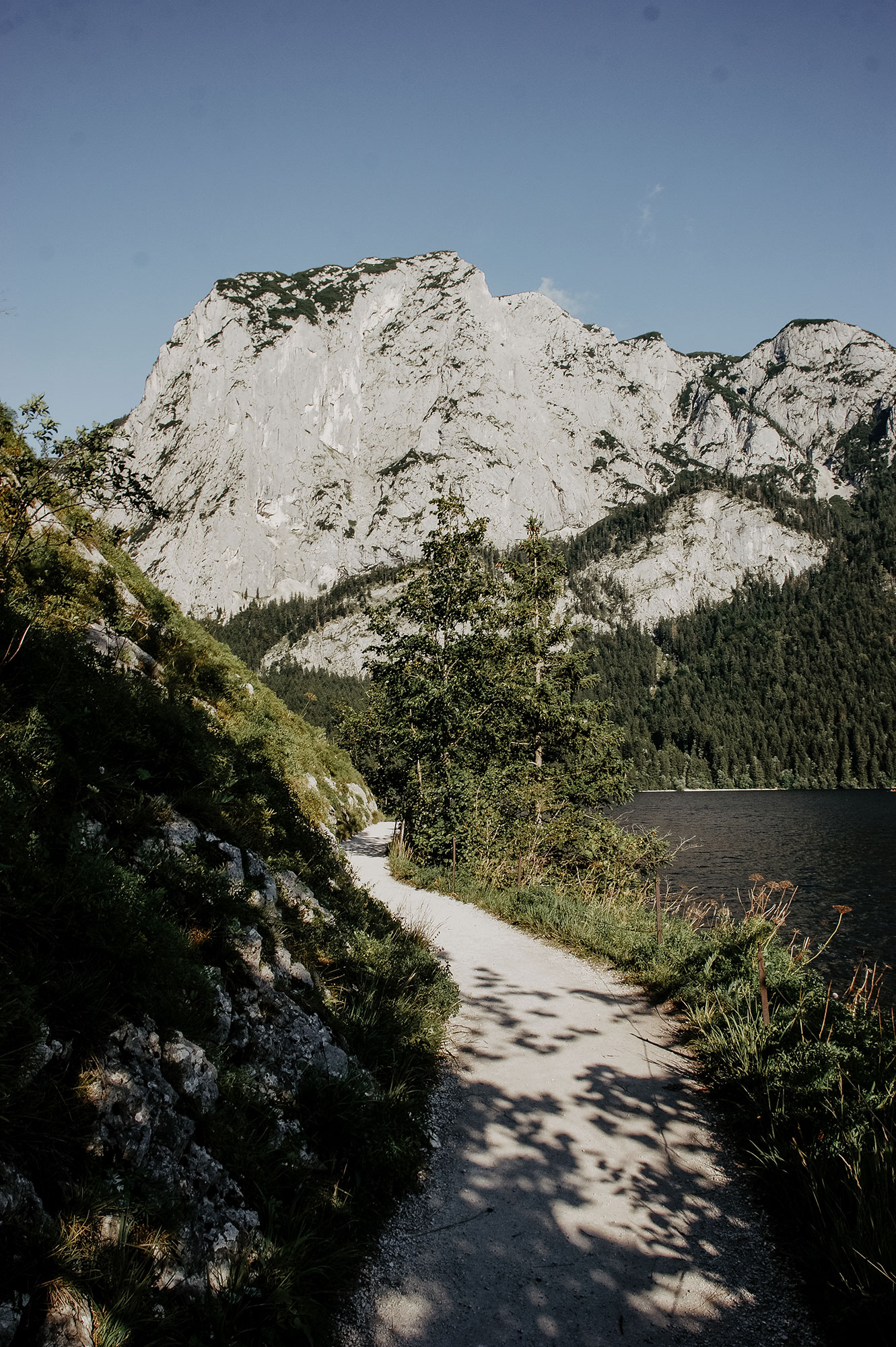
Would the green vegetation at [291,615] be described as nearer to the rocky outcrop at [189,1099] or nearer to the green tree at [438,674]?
the green tree at [438,674]

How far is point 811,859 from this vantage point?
131 ft

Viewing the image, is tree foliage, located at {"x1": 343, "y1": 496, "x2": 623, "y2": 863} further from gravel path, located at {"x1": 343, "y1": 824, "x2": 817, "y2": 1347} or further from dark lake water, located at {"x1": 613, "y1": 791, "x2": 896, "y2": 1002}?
gravel path, located at {"x1": 343, "y1": 824, "x2": 817, "y2": 1347}

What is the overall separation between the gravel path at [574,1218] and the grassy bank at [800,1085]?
0.26 m

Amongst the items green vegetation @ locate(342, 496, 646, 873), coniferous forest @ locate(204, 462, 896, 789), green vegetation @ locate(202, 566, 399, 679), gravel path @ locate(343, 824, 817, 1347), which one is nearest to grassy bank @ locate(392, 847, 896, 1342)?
gravel path @ locate(343, 824, 817, 1347)

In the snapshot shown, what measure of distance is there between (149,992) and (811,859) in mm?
45398

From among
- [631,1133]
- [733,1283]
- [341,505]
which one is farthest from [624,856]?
[341,505]

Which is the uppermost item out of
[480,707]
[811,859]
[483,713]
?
[480,707]

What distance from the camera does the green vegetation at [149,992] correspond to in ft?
8.43

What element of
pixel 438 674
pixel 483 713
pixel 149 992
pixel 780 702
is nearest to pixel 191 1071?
pixel 149 992

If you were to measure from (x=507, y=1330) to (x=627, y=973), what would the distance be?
594 cm

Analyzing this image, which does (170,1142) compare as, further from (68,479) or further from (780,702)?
(780,702)

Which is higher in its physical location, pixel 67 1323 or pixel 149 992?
pixel 149 992

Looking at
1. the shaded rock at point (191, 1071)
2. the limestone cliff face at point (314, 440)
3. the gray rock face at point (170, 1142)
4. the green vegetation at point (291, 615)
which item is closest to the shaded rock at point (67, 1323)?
the gray rock face at point (170, 1142)

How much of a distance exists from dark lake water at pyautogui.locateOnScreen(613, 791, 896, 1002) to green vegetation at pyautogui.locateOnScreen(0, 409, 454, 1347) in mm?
4285
